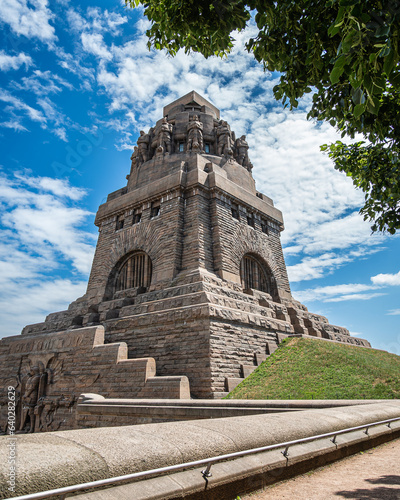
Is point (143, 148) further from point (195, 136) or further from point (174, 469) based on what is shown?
point (174, 469)

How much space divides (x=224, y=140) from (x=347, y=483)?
68.1 ft

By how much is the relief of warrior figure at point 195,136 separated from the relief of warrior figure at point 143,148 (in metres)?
3.13

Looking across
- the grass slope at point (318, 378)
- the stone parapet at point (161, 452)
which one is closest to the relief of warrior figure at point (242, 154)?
the grass slope at point (318, 378)

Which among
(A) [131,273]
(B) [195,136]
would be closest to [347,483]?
(A) [131,273]

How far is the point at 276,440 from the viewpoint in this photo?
387 centimetres

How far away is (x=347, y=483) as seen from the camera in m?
3.63

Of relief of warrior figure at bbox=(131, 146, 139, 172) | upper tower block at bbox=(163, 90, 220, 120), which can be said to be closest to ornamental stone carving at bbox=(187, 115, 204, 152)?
upper tower block at bbox=(163, 90, 220, 120)

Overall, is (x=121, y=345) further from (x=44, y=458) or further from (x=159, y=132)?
(x=159, y=132)

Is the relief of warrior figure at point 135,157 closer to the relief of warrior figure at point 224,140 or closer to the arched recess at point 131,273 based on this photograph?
the relief of warrior figure at point 224,140

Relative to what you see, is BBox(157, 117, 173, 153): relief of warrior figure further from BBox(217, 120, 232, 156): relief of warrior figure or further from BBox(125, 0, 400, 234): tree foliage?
BBox(125, 0, 400, 234): tree foliage

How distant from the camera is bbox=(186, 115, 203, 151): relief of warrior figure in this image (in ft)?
69.0

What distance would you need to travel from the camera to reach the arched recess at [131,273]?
18141 mm

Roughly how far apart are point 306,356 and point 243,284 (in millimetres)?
5539

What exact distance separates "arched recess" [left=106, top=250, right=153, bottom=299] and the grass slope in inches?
302
